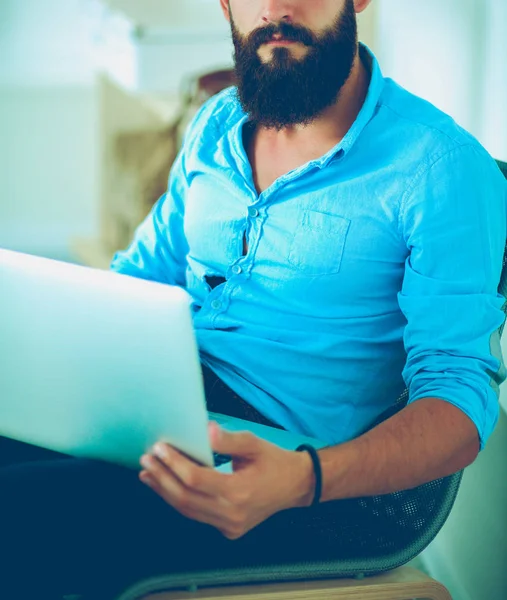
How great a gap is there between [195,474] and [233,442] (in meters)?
0.04

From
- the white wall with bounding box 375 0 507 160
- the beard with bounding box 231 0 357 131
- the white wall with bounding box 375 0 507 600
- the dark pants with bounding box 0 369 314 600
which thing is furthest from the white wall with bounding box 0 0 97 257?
the dark pants with bounding box 0 369 314 600

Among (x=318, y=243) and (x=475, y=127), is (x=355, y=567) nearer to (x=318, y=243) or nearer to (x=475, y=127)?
(x=318, y=243)

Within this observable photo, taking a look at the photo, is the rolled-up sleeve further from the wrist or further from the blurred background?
the blurred background

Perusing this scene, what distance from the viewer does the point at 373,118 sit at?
0.92 meters

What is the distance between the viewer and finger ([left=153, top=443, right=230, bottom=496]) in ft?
1.97

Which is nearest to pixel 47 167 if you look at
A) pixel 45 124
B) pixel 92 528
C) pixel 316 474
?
pixel 45 124

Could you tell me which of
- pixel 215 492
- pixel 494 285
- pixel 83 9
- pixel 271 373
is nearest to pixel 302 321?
pixel 271 373

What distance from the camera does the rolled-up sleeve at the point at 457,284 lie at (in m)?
0.76

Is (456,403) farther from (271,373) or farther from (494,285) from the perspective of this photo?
(271,373)

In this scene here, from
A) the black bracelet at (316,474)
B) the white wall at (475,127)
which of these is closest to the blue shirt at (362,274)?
the black bracelet at (316,474)

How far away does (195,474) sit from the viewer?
599 mm

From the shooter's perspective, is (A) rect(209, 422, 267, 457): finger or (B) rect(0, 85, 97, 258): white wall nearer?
(A) rect(209, 422, 267, 457): finger

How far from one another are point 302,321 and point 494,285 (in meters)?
0.23

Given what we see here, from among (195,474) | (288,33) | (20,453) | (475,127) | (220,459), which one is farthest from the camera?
(475,127)
